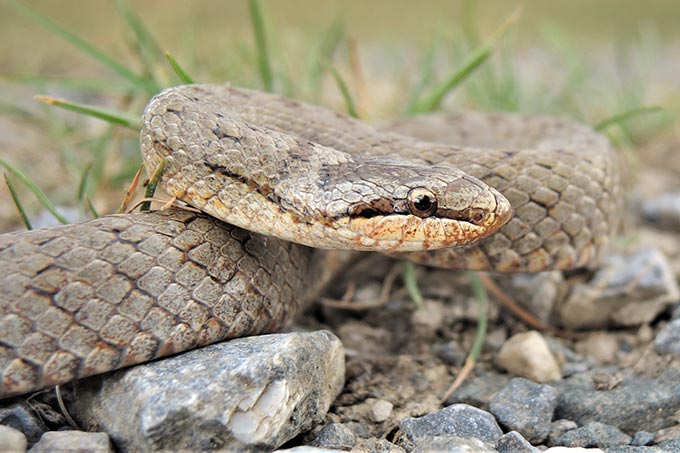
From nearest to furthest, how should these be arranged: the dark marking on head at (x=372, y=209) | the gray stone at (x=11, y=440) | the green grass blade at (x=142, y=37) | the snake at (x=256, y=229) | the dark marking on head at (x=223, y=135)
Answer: the gray stone at (x=11, y=440) → the snake at (x=256, y=229) → the dark marking on head at (x=372, y=209) → the dark marking on head at (x=223, y=135) → the green grass blade at (x=142, y=37)

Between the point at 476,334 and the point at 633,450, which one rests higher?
the point at 633,450

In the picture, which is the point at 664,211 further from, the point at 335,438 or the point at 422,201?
the point at 335,438

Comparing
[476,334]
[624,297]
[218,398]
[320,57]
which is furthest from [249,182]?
[320,57]

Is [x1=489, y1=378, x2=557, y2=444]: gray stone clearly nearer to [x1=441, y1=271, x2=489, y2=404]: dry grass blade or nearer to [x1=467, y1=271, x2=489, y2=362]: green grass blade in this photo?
[x1=441, y1=271, x2=489, y2=404]: dry grass blade

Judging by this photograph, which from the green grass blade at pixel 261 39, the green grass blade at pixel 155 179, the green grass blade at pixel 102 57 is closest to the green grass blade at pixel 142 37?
the green grass blade at pixel 102 57

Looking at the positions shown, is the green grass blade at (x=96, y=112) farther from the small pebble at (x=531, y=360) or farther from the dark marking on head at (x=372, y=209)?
the small pebble at (x=531, y=360)

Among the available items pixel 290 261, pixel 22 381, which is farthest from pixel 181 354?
pixel 290 261
